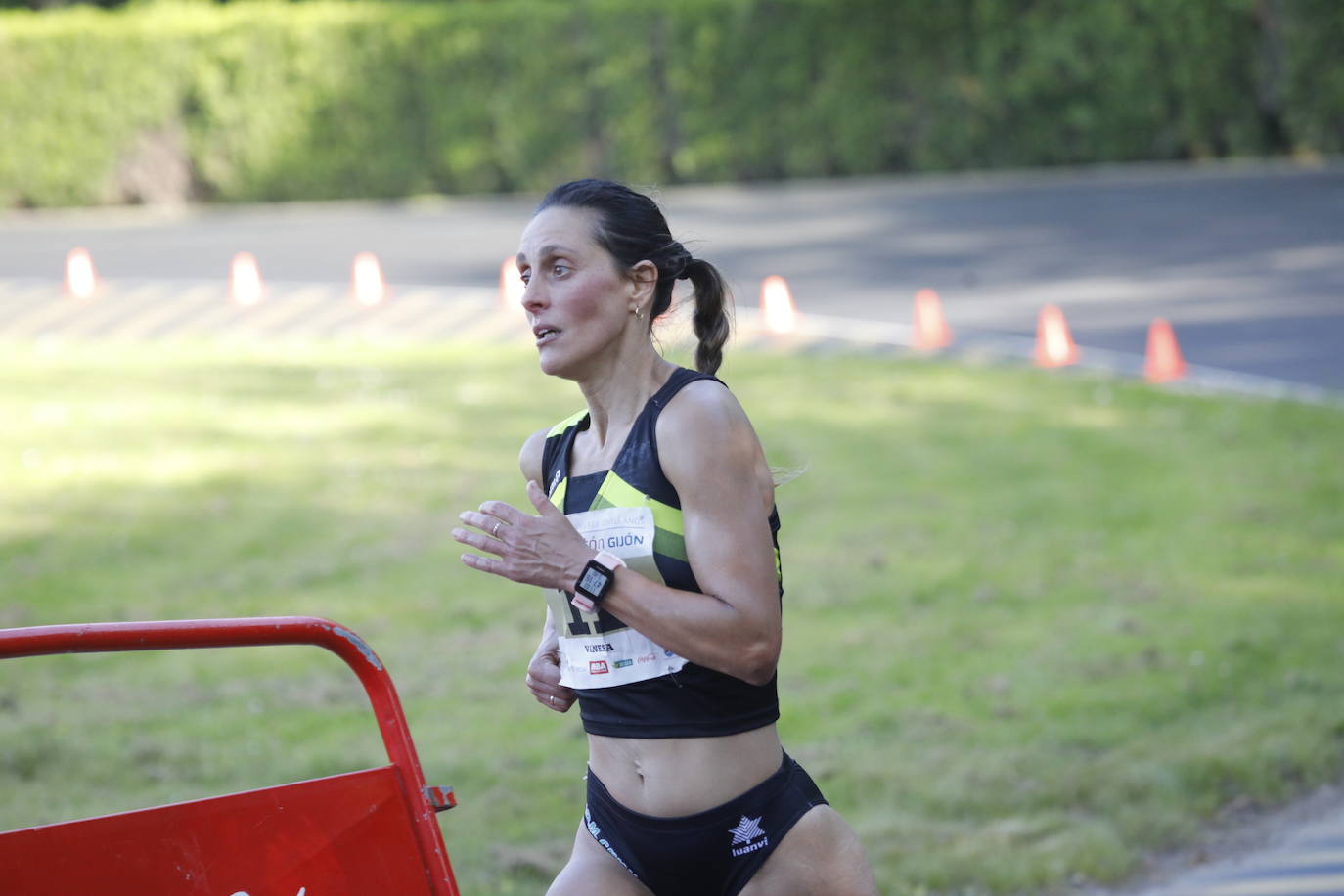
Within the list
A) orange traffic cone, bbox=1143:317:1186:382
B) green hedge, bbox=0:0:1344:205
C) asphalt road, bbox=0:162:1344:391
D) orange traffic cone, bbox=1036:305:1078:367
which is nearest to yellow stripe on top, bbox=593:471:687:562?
asphalt road, bbox=0:162:1344:391

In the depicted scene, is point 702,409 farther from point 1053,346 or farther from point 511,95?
point 511,95

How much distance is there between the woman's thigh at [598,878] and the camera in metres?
2.96

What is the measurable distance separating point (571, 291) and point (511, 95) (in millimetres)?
29964

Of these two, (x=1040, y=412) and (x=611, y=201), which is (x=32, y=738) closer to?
(x=611, y=201)

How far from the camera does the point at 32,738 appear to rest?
6.62 metres

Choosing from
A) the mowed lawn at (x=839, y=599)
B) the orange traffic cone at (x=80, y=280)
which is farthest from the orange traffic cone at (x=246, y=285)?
the mowed lawn at (x=839, y=599)

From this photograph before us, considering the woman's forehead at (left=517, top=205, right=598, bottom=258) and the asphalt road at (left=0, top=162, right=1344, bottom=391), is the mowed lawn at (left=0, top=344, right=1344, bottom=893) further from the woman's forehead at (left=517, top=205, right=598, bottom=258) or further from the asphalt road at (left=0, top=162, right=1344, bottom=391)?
the woman's forehead at (left=517, top=205, right=598, bottom=258)

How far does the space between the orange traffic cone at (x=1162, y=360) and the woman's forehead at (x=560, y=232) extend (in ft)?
36.5

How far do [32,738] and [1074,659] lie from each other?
4561 millimetres

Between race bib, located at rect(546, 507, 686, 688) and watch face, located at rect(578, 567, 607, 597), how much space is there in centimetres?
13

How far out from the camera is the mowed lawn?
20.0 feet

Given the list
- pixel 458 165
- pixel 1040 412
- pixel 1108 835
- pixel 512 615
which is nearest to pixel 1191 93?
pixel 458 165

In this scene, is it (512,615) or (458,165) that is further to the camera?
(458,165)

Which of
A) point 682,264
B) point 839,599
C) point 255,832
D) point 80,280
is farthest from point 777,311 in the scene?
point 255,832
